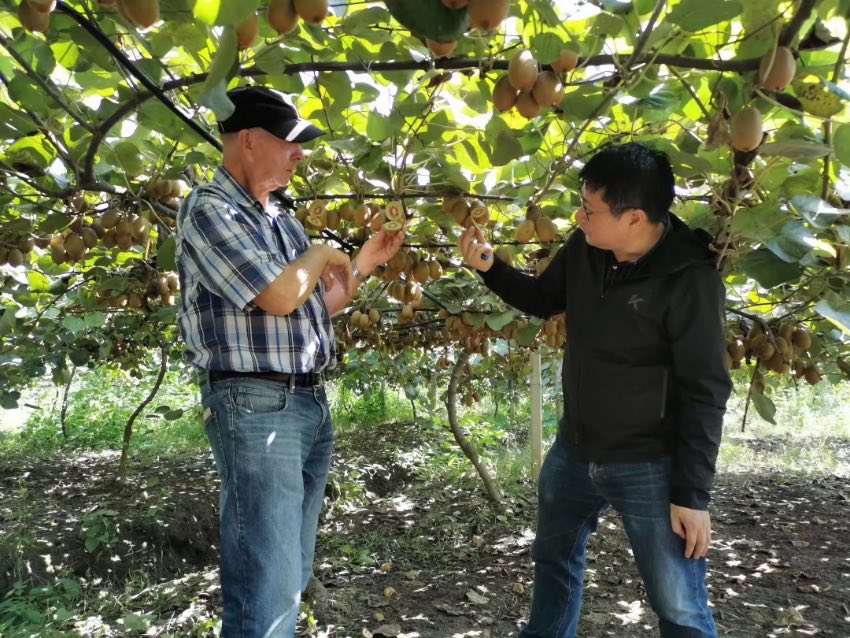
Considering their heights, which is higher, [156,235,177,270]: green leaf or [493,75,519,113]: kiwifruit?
[493,75,519,113]: kiwifruit

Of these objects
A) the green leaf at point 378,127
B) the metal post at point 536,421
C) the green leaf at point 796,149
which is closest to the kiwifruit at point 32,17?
the green leaf at point 378,127

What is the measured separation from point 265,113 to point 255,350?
497mm

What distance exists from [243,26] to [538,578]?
1592mm

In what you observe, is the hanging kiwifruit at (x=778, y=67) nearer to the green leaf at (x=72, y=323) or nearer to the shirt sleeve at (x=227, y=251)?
the shirt sleeve at (x=227, y=251)

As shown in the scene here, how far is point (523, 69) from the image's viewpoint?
3.31ft

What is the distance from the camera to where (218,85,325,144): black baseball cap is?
1.26 metres

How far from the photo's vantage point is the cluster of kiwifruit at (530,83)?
3.32 feet

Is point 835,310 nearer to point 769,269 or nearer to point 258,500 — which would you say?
point 769,269

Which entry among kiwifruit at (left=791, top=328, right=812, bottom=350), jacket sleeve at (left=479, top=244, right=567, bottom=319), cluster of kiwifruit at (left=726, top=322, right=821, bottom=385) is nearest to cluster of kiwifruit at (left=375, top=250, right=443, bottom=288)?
jacket sleeve at (left=479, top=244, right=567, bottom=319)

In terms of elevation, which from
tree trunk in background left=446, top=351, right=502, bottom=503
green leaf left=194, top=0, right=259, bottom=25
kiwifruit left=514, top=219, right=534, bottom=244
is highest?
green leaf left=194, top=0, right=259, bottom=25

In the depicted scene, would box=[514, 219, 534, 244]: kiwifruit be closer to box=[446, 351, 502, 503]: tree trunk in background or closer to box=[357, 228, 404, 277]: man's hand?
box=[357, 228, 404, 277]: man's hand

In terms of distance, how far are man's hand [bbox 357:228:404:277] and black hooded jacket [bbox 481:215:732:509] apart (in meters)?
0.51

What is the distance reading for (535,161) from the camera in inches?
67.4

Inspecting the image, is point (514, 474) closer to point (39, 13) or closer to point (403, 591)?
point (403, 591)
